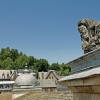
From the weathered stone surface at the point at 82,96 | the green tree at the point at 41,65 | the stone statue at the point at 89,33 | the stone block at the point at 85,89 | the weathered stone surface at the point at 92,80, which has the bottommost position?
the weathered stone surface at the point at 82,96

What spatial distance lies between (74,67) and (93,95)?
122 cm

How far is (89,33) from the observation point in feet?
16.3

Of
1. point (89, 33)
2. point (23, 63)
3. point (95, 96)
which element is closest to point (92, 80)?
point (95, 96)

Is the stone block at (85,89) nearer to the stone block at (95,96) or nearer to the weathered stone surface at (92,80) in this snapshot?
the stone block at (95,96)

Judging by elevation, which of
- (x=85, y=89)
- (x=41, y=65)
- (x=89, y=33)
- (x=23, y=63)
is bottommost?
(x=85, y=89)

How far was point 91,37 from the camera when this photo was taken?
4859 millimetres

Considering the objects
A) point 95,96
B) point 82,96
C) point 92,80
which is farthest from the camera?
point 82,96

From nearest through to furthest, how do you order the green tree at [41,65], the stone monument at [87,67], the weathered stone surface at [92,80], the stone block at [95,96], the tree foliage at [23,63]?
1. the weathered stone surface at [92,80]
2. the stone monument at [87,67]
3. the stone block at [95,96]
4. the green tree at [41,65]
5. the tree foliage at [23,63]

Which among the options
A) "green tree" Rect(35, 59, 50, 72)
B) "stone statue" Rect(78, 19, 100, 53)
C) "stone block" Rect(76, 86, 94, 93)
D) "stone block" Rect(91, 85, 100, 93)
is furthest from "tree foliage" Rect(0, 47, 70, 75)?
"stone block" Rect(91, 85, 100, 93)

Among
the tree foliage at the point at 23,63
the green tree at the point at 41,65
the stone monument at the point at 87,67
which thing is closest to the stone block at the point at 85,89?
the stone monument at the point at 87,67

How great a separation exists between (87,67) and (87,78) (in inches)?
25.0

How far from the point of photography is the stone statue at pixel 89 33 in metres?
4.70

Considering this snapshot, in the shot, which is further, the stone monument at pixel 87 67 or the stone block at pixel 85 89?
the stone block at pixel 85 89

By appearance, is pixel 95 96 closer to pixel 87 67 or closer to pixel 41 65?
pixel 87 67
